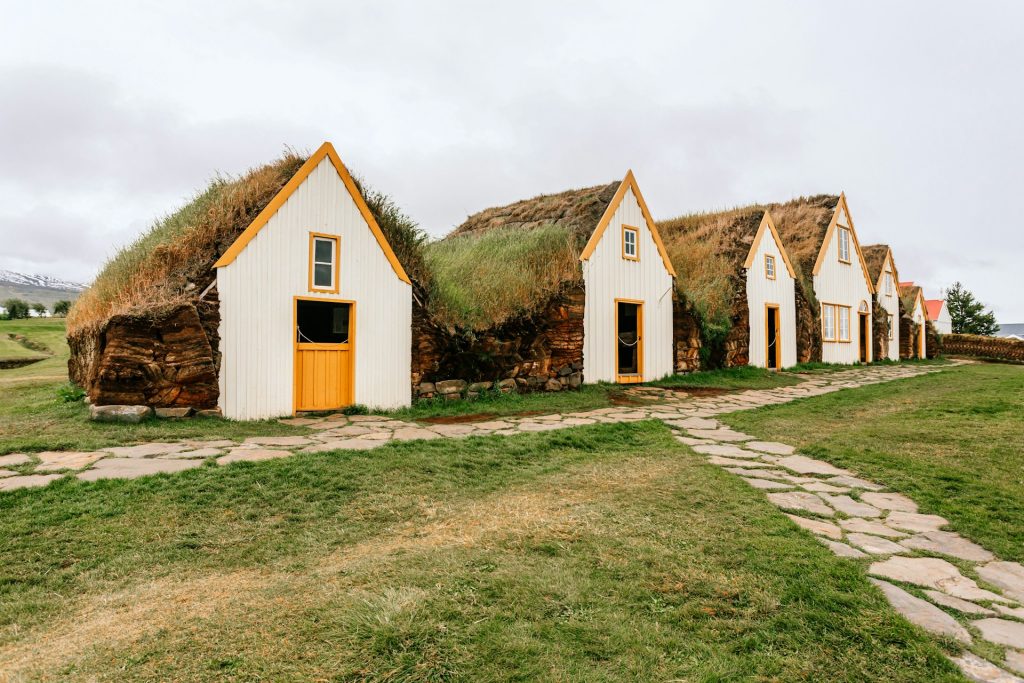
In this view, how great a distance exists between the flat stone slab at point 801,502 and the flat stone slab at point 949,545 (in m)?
0.73

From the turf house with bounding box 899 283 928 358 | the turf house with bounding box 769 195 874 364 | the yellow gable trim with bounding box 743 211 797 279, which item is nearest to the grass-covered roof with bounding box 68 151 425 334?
the yellow gable trim with bounding box 743 211 797 279

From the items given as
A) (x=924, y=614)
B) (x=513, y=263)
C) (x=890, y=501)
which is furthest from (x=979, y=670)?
(x=513, y=263)

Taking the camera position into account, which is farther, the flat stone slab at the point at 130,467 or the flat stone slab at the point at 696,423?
the flat stone slab at the point at 696,423

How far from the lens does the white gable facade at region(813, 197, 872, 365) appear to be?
24375mm

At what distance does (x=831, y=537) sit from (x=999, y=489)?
2.65 m

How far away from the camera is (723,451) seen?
7.75 meters

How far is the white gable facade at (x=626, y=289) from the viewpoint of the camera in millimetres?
15344

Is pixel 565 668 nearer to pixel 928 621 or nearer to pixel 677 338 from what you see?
pixel 928 621

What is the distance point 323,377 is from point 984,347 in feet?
133

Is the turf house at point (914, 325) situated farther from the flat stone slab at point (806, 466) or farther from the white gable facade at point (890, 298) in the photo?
the flat stone slab at point (806, 466)

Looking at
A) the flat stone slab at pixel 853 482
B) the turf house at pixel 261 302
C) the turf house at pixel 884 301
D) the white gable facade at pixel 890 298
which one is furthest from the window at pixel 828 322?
the flat stone slab at pixel 853 482

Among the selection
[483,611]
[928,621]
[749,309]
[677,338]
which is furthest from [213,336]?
[749,309]

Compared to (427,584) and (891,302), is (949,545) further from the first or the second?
(891,302)

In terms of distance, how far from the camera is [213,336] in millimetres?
9664
